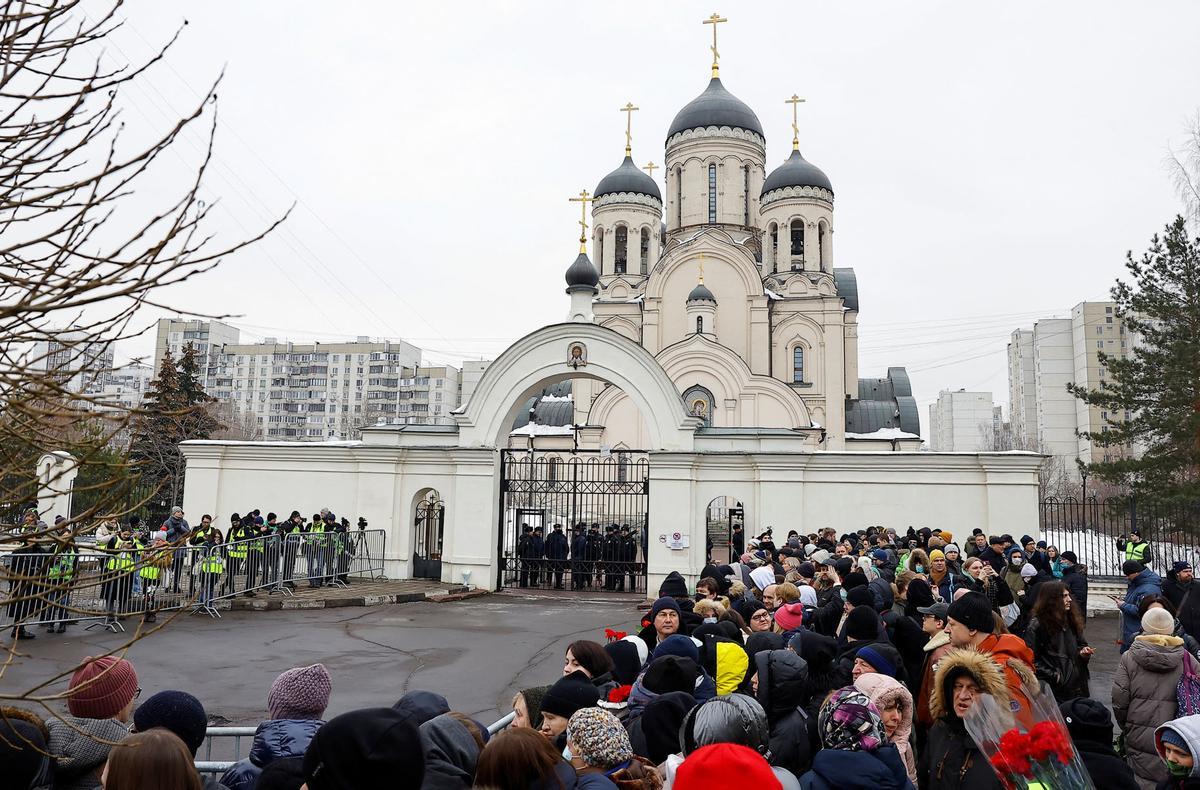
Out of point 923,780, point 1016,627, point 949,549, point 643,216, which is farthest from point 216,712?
point 643,216

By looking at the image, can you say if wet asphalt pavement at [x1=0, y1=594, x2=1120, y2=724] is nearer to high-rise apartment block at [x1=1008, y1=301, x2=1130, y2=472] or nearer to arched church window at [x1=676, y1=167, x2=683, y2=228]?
arched church window at [x1=676, y1=167, x2=683, y2=228]

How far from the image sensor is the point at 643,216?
4531 centimetres

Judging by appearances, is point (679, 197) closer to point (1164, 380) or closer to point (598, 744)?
point (1164, 380)

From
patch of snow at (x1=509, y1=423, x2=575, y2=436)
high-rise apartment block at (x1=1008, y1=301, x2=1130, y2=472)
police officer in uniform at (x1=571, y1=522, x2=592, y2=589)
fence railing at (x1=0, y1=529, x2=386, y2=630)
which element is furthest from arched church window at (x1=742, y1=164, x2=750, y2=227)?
high-rise apartment block at (x1=1008, y1=301, x2=1130, y2=472)

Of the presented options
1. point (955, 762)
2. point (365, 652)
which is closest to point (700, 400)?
point (365, 652)

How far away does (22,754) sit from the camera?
116 inches

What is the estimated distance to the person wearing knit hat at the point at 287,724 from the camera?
3.38 metres

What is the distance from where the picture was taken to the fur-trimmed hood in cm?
346

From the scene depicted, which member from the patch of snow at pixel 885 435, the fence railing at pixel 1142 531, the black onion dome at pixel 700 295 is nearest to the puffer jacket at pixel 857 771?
the fence railing at pixel 1142 531

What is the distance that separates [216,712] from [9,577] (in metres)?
6.23

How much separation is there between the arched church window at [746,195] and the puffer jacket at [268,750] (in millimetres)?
41776

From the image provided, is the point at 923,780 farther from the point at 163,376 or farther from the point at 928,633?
the point at 163,376

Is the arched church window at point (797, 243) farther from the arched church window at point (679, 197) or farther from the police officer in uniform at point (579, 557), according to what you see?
the police officer in uniform at point (579, 557)

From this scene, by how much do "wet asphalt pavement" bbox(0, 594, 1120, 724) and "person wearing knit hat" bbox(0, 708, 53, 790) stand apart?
5132 mm
